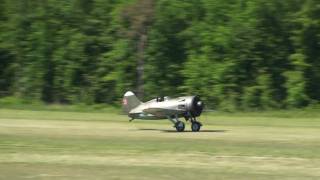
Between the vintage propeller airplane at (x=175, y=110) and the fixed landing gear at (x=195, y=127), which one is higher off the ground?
the vintage propeller airplane at (x=175, y=110)

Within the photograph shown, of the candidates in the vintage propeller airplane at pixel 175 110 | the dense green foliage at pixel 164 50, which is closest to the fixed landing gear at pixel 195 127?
the vintage propeller airplane at pixel 175 110

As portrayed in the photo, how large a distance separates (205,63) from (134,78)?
6.02 metres

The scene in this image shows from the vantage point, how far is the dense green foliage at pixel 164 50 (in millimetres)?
47625

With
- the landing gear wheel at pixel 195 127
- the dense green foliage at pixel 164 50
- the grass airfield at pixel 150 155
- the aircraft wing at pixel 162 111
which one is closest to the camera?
the grass airfield at pixel 150 155

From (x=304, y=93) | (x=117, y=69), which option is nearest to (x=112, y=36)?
(x=117, y=69)

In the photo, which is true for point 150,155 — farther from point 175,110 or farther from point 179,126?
point 175,110

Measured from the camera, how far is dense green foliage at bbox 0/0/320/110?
47625mm

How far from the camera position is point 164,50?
51500mm

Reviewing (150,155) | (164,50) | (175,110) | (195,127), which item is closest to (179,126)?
(195,127)

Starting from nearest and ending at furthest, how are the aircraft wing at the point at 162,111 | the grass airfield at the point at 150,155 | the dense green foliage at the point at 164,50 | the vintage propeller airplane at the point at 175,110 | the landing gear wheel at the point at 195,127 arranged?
the grass airfield at the point at 150,155
the landing gear wheel at the point at 195,127
the vintage propeller airplane at the point at 175,110
the aircraft wing at the point at 162,111
the dense green foliage at the point at 164,50

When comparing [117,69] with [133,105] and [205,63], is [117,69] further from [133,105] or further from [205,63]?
[133,105]

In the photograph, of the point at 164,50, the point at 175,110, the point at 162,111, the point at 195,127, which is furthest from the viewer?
the point at 164,50

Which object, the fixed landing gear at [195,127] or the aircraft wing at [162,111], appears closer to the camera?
the fixed landing gear at [195,127]

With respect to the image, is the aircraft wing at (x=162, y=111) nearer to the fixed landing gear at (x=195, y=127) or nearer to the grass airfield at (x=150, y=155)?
the fixed landing gear at (x=195, y=127)
